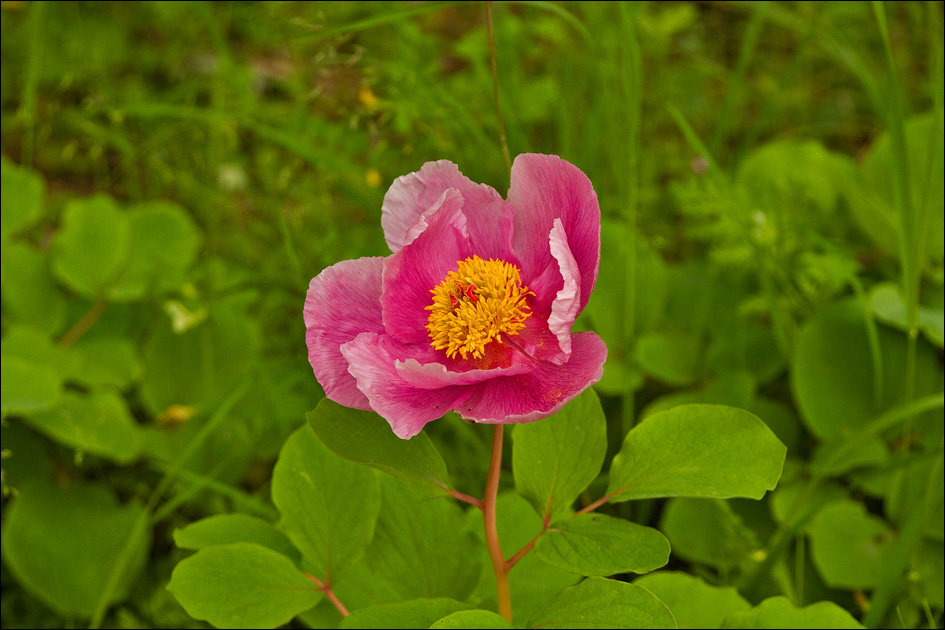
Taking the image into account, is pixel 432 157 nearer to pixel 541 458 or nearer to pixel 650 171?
pixel 650 171

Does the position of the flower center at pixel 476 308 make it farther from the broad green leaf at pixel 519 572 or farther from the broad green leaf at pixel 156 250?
the broad green leaf at pixel 156 250

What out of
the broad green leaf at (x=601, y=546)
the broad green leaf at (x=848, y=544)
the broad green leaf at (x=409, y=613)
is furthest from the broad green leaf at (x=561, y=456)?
the broad green leaf at (x=848, y=544)

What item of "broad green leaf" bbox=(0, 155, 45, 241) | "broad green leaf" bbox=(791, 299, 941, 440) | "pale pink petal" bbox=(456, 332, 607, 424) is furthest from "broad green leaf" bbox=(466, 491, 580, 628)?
"broad green leaf" bbox=(0, 155, 45, 241)

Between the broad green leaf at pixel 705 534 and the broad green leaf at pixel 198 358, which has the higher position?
the broad green leaf at pixel 198 358

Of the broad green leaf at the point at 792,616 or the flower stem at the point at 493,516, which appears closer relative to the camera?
the flower stem at the point at 493,516

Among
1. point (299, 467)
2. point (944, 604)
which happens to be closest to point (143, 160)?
point (299, 467)
